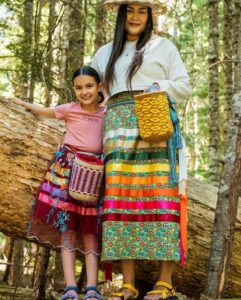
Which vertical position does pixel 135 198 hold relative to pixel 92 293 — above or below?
above

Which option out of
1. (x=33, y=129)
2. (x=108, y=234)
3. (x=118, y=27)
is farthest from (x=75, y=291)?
(x=118, y=27)

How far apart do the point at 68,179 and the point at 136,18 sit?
1.49 metres

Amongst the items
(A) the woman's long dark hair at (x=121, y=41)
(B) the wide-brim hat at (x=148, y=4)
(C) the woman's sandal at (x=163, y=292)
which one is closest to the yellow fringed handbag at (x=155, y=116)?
(A) the woman's long dark hair at (x=121, y=41)

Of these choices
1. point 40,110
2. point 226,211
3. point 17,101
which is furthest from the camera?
point 17,101

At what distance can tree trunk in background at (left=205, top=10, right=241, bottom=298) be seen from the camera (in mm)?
4660

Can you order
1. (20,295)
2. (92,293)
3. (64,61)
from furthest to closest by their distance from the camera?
(20,295) < (64,61) < (92,293)

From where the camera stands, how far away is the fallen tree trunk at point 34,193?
16.3 ft

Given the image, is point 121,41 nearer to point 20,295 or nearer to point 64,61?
point 64,61

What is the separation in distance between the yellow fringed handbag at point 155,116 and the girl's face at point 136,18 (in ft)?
2.13

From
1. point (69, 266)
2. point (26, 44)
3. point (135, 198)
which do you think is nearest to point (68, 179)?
point (135, 198)

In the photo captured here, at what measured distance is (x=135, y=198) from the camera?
4.22 metres

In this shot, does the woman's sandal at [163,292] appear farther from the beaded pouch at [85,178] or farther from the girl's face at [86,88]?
the girl's face at [86,88]

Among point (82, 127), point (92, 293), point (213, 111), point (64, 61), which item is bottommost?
point (92, 293)

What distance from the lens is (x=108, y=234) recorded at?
4156mm
